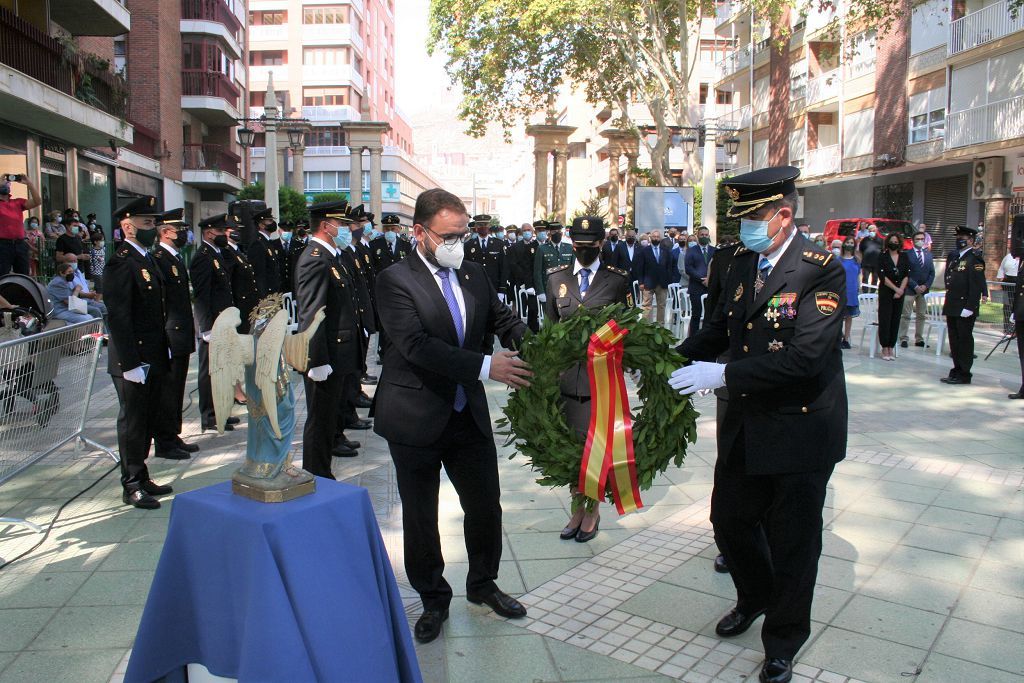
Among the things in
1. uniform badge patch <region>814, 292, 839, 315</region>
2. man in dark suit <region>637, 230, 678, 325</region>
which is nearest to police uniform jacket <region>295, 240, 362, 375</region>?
uniform badge patch <region>814, 292, 839, 315</region>

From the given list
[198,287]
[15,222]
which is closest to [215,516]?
[198,287]

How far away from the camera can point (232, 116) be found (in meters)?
40.5

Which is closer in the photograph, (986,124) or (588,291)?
(588,291)

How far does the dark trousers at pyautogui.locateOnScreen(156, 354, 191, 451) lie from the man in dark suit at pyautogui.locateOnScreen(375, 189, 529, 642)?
4038 millimetres

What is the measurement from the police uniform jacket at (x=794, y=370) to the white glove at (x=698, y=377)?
0.10 metres

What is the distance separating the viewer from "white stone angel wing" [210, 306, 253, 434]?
9.93 ft

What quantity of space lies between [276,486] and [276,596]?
420mm

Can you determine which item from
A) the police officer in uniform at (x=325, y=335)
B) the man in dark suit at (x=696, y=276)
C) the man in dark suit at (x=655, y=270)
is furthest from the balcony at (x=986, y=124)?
the police officer in uniform at (x=325, y=335)

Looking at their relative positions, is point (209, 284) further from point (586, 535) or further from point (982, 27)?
point (982, 27)

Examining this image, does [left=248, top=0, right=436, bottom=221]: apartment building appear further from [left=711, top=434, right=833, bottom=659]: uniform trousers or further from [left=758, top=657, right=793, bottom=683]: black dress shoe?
[left=758, top=657, right=793, bottom=683]: black dress shoe

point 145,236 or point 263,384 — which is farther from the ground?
point 145,236

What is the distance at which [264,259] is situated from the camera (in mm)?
11859

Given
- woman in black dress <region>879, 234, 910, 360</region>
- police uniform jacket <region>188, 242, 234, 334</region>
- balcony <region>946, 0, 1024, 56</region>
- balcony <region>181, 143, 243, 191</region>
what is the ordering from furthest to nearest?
balcony <region>181, 143, 243, 191</region>
balcony <region>946, 0, 1024, 56</region>
woman in black dress <region>879, 234, 910, 360</region>
police uniform jacket <region>188, 242, 234, 334</region>

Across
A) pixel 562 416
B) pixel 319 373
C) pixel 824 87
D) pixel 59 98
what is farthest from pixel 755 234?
pixel 824 87
